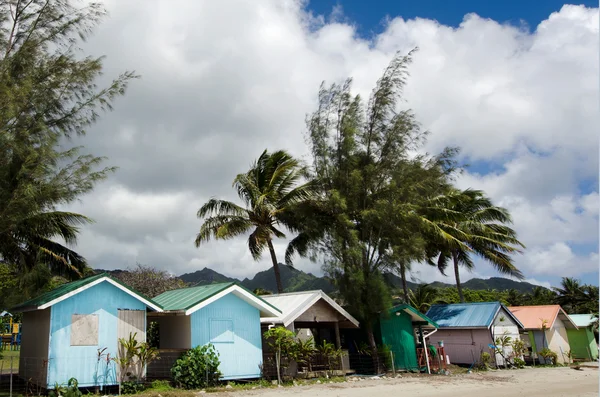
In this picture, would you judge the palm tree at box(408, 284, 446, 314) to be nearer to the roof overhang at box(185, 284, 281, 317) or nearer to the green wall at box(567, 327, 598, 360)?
the green wall at box(567, 327, 598, 360)

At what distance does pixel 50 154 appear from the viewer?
13969 millimetres

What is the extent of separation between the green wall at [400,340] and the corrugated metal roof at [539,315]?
32.7 feet

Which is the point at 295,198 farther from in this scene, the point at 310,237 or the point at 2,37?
the point at 2,37

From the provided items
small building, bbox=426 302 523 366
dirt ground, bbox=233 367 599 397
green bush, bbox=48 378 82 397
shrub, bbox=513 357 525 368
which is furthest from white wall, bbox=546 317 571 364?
green bush, bbox=48 378 82 397

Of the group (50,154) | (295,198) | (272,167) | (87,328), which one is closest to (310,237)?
(295,198)

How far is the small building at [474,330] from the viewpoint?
27.3 meters

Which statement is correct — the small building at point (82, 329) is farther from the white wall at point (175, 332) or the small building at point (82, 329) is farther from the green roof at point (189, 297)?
the white wall at point (175, 332)

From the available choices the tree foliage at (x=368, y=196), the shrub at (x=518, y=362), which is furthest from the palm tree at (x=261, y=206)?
the shrub at (x=518, y=362)

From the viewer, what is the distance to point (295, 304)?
824 inches

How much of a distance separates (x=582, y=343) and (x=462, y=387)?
2151 cm

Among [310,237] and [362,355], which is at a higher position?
[310,237]

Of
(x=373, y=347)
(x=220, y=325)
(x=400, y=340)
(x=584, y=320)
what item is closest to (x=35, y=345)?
(x=220, y=325)

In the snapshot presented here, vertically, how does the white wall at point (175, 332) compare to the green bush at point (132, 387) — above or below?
above

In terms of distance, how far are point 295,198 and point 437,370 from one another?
11.4 metres
